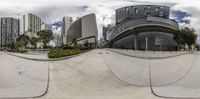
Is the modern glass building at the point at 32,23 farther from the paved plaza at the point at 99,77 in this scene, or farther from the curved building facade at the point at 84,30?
the paved plaza at the point at 99,77

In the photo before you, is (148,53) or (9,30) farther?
(9,30)

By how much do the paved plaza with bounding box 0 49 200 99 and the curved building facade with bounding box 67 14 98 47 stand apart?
694 millimetres

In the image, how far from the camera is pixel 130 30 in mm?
4750

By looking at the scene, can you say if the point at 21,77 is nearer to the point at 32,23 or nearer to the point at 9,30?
the point at 9,30

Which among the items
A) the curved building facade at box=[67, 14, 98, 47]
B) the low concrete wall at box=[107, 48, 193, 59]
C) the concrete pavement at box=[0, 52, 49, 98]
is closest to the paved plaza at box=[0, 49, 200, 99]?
the concrete pavement at box=[0, 52, 49, 98]

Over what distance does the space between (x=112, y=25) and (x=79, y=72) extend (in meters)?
1.17

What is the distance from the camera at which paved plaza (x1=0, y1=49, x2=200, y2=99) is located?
4281mm

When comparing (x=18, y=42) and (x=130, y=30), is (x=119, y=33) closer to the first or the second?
(x=130, y=30)

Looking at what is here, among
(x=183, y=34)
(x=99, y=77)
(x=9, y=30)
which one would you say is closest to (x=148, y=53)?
(x=183, y=34)

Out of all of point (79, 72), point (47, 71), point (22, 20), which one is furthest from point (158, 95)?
point (22, 20)

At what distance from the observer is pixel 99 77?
4863 millimetres

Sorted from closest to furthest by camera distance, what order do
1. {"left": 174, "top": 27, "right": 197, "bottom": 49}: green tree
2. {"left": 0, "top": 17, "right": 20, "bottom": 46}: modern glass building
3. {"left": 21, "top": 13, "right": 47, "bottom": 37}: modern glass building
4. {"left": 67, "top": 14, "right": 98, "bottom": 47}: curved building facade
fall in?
{"left": 21, "top": 13, "right": 47, "bottom": 37}: modern glass building
{"left": 67, "top": 14, "right": 98, "bottom": 47}: curved building facade
{"left": 0, "top": 17, "right": 20, "bottom": 46}: modern glass building
{"left": 174, "top": 27, "right": 197, "bottom": 49}: green tree

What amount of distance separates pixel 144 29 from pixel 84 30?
42.3 inches

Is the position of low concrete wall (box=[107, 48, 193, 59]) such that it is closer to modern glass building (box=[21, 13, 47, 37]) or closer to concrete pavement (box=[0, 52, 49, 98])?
concrete pavement (box=[0, 52, 49, 98])
